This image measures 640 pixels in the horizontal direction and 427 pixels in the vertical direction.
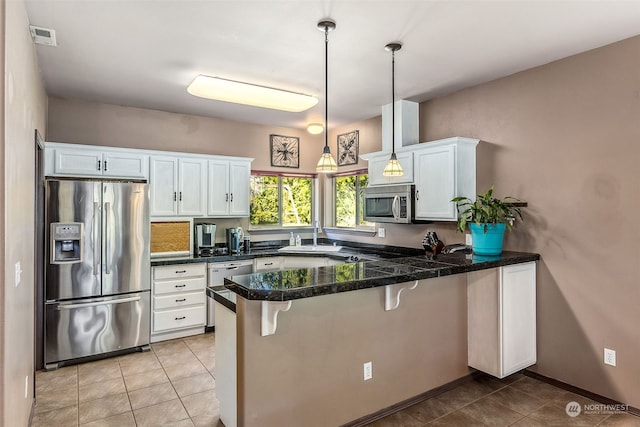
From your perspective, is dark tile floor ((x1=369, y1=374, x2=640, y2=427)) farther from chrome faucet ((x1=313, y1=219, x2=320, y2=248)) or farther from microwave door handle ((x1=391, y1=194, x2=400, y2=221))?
chrome faucet ((x1=313, y1=219, x2=320, y2=248))

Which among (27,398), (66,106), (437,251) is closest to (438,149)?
(437,251)

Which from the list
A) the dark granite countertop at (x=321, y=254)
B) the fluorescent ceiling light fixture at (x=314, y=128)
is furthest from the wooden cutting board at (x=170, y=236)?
the fluorescent ceiling light fixture at (x=314, y=128)

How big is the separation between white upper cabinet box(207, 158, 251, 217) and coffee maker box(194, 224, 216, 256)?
0.18 meters

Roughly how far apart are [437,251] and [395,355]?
3.93 feet

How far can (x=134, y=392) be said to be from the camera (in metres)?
3.08

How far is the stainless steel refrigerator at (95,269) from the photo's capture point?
11.6 feet

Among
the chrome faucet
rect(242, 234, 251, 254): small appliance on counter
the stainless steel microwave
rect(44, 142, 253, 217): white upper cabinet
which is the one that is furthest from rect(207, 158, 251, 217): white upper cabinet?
the stainless steel microwave

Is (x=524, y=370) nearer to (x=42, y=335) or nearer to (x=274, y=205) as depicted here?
(x=274, y=205)

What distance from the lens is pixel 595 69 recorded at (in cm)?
293

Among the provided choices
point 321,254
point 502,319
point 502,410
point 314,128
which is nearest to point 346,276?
point 502,319

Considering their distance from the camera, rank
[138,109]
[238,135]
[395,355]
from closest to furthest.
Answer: [395,355], [138,109], [238,135]

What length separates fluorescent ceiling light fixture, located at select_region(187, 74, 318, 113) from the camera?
360cm

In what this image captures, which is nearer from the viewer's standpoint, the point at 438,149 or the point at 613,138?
the point at 613,138

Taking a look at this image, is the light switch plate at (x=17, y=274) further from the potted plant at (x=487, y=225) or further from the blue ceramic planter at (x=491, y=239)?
the blue ceramic planter at (x=491, y=239)
